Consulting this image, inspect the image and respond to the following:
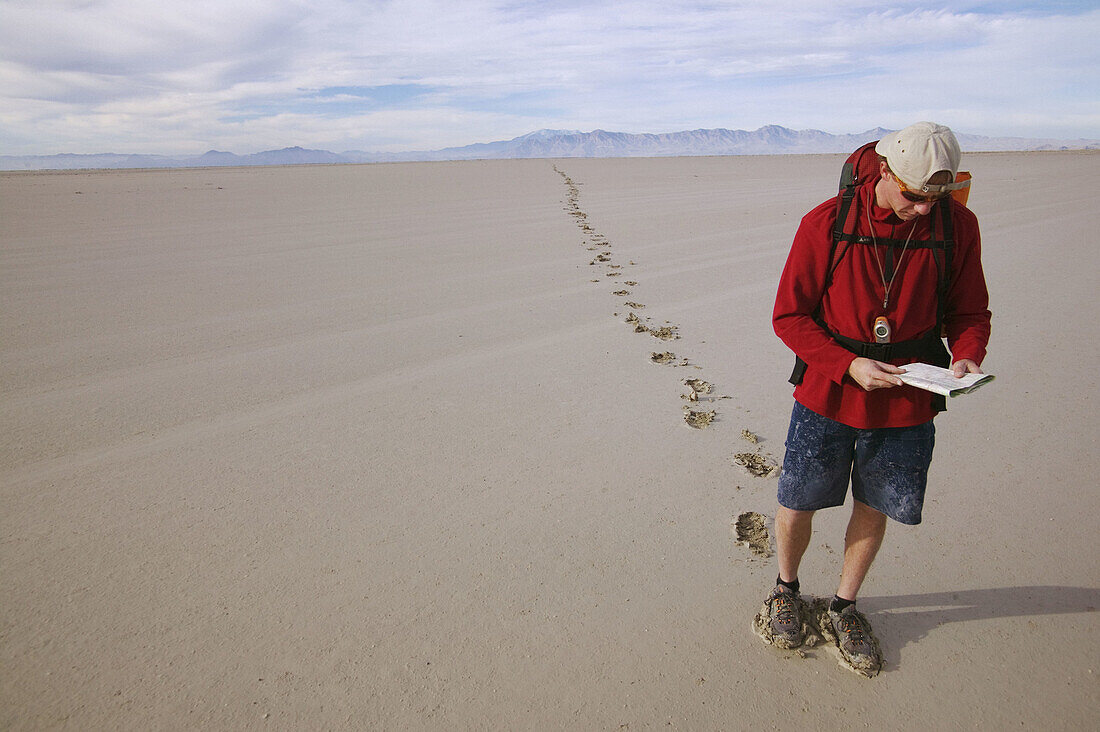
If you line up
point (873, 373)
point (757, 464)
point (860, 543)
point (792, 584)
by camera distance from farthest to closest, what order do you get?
point (757, 464) → point (792, 584) → point (860, 543) → point (873, 373)

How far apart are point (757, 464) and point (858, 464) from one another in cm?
130

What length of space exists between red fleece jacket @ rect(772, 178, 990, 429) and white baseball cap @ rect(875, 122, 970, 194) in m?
0.12

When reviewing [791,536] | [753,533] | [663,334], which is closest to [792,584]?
[791,536]

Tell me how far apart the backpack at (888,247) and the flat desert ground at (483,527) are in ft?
3.50

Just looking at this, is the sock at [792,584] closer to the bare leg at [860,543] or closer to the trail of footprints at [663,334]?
the bare leg at [860,543]

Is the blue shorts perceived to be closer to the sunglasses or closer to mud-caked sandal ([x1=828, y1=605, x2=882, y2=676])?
mud-caked sandal ([x1=828, y1=605, x2=882, y2=676])

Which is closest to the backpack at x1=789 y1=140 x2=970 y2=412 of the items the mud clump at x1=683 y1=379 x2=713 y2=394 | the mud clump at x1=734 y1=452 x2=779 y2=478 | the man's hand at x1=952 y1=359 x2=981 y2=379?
the man's hand at x1=952 y1=359 x2=981 y2=379

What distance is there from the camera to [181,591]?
7.57 feet

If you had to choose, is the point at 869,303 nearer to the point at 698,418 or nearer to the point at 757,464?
the point at 757,464

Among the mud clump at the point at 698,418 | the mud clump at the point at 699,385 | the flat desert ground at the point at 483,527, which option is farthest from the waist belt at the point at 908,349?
the mud clump at the point at 699,385

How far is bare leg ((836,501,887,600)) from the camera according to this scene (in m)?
1.96

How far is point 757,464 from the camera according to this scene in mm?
3160

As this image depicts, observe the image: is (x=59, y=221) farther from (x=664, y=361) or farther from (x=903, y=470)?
(x=903, y=470)

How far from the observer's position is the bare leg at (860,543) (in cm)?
196
